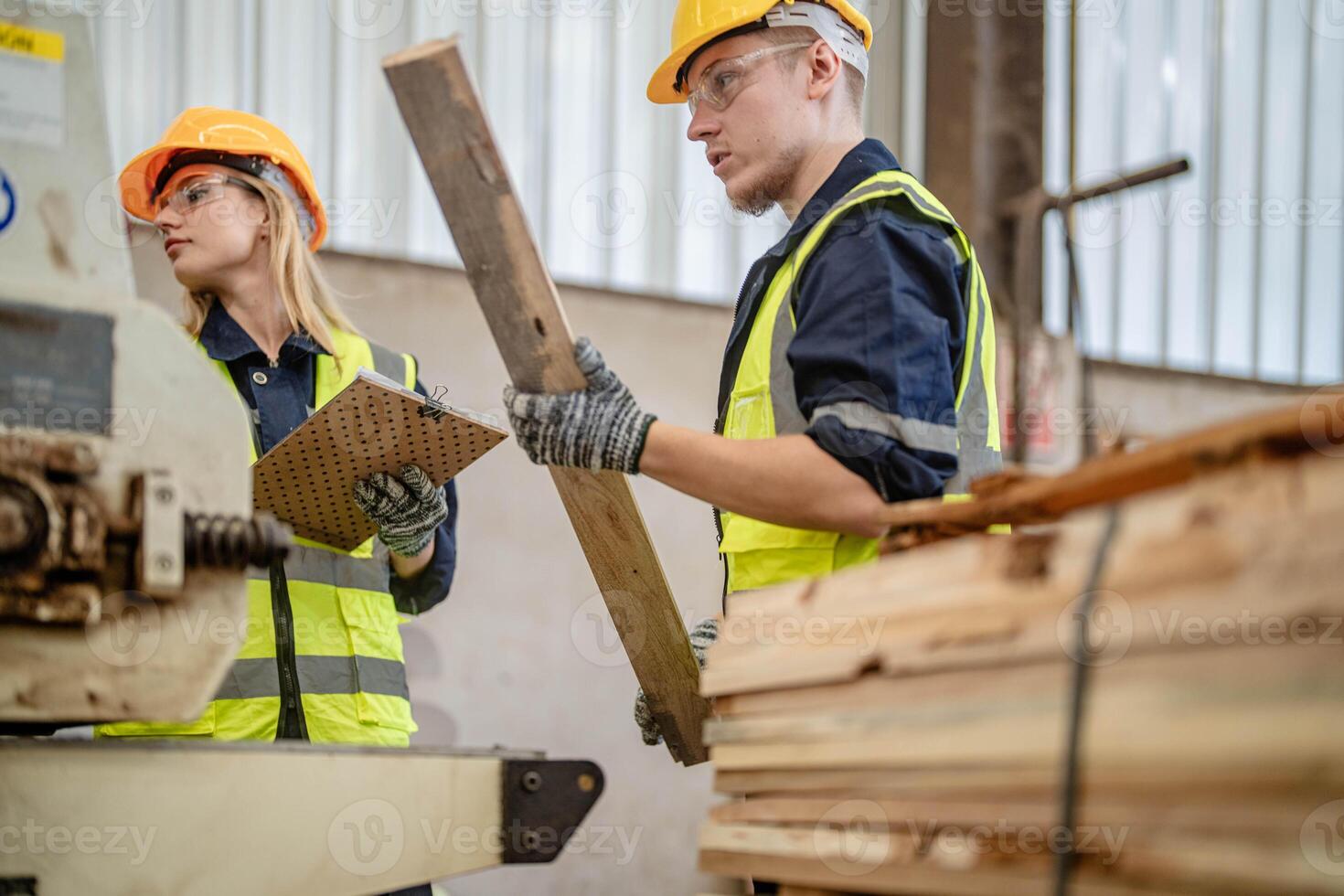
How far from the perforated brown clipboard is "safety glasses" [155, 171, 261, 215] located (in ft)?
2.60

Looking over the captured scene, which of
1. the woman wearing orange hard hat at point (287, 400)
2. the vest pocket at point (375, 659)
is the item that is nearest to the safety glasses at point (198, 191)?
the woman wearing orange hard hat at point (287, 400)

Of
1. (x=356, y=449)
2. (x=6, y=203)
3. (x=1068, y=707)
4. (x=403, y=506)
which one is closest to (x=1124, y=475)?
(x=1068, y=707)

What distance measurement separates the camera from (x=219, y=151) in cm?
297

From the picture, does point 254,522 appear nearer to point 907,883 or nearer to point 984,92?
point 907,883

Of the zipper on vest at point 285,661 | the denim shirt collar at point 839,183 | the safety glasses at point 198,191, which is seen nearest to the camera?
the denim shirt collar at point 839,183

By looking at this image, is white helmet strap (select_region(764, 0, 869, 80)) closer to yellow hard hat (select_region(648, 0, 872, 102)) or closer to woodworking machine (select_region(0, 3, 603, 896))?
yellow hard hat (select_region(648, 0, 872, 102))

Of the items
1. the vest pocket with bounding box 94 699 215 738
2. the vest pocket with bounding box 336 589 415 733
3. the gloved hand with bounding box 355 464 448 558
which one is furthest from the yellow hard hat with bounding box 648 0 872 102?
the vest pocket with bounding box 94 699 215 738

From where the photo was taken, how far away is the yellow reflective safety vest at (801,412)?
6.28 feet

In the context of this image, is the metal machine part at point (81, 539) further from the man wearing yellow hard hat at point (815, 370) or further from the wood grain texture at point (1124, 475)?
the wood grain texture at point (1124, 475)

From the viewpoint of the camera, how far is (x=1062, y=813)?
3.60ft

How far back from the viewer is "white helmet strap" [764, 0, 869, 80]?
2.29 m

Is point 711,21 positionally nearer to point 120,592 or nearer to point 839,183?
point 839,183

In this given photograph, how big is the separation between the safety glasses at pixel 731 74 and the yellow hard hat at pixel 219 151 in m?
1.13

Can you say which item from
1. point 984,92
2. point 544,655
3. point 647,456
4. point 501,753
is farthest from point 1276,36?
point 501,753
